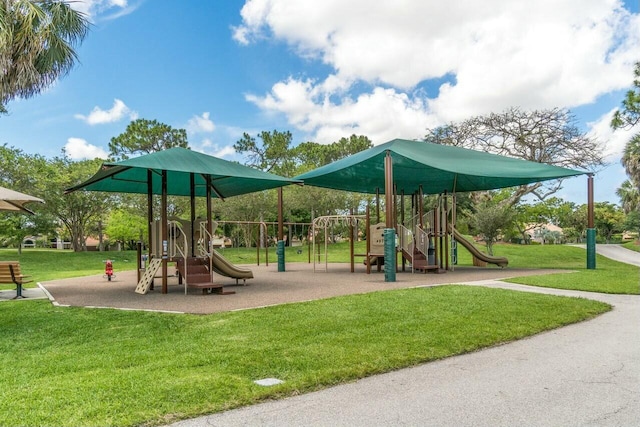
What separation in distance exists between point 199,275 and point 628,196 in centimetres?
3964

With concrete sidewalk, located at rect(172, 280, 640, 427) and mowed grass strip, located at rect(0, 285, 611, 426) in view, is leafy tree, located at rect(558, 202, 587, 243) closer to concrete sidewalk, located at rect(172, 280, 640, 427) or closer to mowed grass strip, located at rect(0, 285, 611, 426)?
mowed grass strip, located at rect(0, 285, 611, 426)

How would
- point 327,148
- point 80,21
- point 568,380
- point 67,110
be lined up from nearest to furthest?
point 568,380, point 80,21, point 67,110, point 327,148

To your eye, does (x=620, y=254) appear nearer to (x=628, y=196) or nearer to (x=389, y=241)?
(x=628, y=196)

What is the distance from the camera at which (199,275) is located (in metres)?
11.1

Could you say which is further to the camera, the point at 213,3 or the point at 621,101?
the point at 621,101

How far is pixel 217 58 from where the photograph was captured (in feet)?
62.5

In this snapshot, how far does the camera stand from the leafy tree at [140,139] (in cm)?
3450

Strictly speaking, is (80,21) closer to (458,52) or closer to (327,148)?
(458,52)

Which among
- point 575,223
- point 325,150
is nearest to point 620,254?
point 325,150

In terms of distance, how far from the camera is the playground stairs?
10.6m

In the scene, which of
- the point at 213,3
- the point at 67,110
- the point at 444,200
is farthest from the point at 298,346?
the point at 67,110

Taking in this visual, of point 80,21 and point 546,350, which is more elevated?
point 80,21

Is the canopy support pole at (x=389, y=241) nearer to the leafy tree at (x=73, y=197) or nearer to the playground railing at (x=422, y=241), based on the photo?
the playground railing at (x=422, y=241)

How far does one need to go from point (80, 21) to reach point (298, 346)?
9064mm
